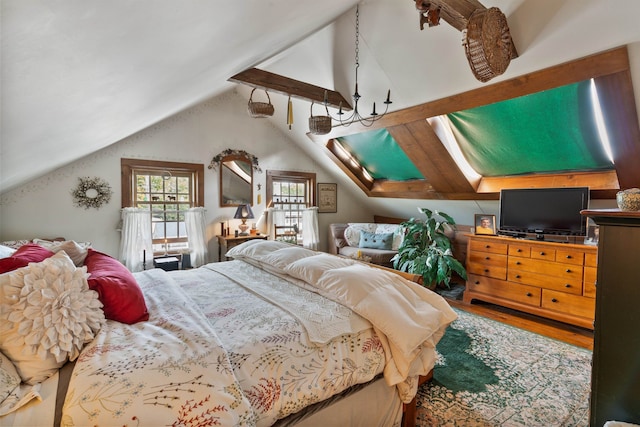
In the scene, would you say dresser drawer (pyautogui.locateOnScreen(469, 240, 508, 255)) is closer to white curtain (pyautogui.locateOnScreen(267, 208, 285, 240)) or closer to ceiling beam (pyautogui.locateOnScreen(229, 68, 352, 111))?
ceiling beam (pyautogui.locateOnScreen(229, 68, 352, 111))

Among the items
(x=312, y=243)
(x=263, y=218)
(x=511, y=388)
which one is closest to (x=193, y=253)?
(x=263, y=218)

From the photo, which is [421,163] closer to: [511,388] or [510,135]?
[510,135]

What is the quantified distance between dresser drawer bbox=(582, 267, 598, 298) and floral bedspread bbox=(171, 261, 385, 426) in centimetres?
268

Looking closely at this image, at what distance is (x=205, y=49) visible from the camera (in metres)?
1.62

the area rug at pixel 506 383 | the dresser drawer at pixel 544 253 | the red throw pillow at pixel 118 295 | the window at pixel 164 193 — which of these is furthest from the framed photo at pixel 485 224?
the window at pixel 164 193

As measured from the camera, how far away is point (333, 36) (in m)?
3.07

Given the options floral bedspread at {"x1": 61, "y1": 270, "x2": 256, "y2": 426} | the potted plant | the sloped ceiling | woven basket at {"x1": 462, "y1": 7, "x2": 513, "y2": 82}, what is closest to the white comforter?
floral bedspread at {"x1": 61, "y1": 270, "x2": 256, "y2": 426}

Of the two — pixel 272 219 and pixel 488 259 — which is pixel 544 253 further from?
pixel 272 219

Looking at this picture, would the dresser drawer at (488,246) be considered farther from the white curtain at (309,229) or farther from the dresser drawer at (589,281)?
the white curtain at (309,229)

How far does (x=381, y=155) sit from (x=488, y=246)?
202cm

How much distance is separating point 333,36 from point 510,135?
7.13 feet

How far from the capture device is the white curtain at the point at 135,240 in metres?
3.91

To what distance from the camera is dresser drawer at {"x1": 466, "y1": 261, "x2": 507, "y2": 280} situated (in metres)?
3.51

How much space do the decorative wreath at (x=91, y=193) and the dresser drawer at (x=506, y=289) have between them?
4931 millimetres
